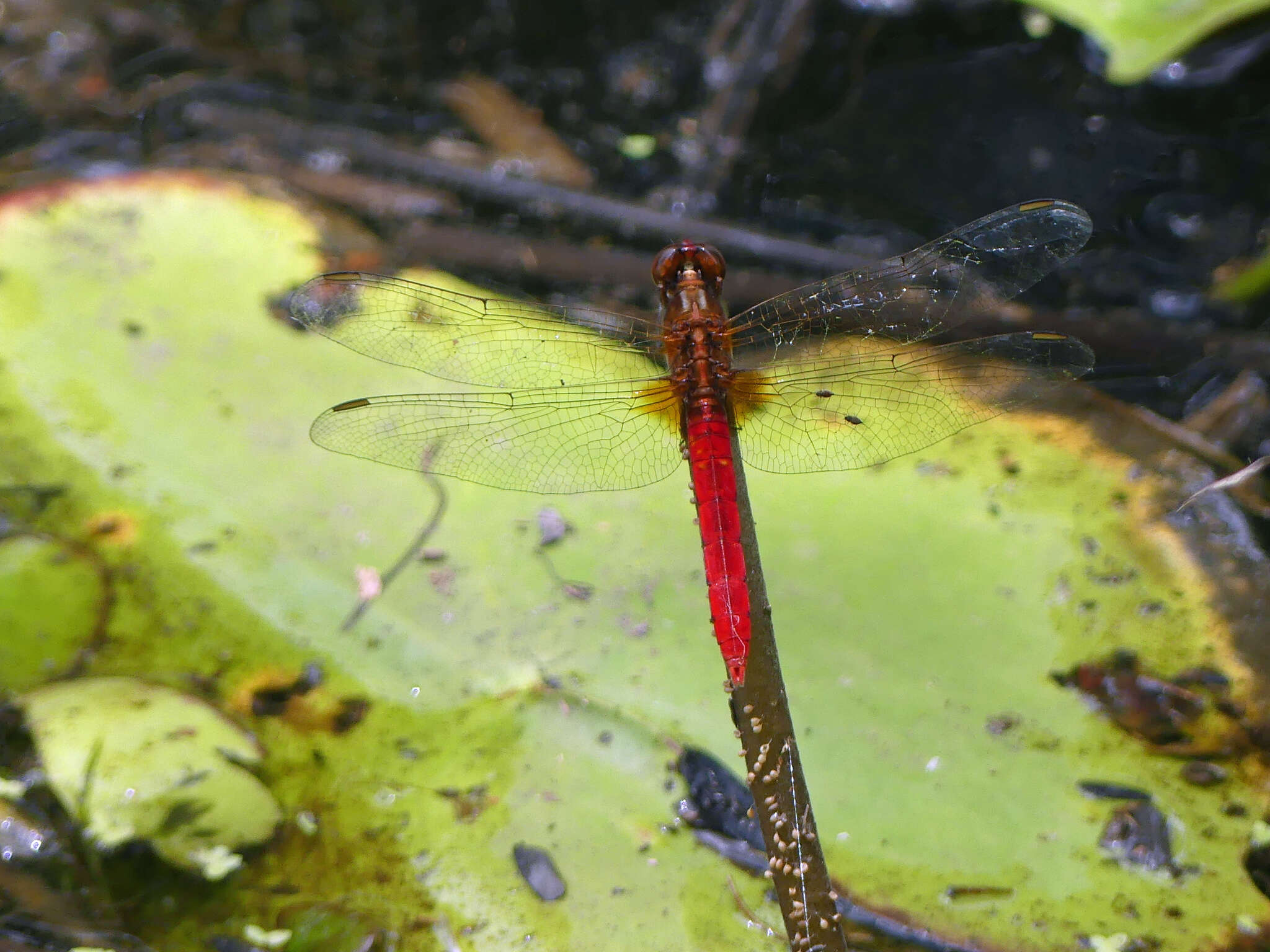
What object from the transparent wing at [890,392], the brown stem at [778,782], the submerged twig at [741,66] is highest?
the submerged twig at [741,66]

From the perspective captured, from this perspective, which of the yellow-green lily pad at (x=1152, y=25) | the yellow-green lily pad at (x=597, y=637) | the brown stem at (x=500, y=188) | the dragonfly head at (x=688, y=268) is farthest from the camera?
the brown stem at (x=500, y=188)

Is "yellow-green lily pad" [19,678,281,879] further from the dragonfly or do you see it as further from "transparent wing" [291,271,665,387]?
"transparent wing" [291,271,665,387]

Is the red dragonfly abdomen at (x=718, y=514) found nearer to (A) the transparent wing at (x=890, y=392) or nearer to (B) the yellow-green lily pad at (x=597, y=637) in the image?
(A) the transparent wing at (x=890, y=392)

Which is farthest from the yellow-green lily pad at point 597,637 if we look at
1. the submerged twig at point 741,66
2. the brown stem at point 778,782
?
the submerged twig at point 741,66

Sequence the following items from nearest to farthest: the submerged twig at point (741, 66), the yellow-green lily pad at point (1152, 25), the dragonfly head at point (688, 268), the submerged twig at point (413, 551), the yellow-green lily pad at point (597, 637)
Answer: the yellow-green lily pad at point (597, 637)
the dragonfly head at point (688, 268)
the submerged twig at point (413, 551)
the yellow-green lily pad at point (1152, 25)
the submerged twig at point (741, 66)

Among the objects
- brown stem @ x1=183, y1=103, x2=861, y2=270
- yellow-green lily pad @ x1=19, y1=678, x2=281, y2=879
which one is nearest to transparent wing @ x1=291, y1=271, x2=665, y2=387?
yellow-green lily pad @ x1=19, y1=678, x2=281, y2=879

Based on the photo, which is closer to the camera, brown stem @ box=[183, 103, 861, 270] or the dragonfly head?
the dragonfly head

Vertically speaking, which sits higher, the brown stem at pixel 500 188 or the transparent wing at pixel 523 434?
the brown stem at pixel 500 188

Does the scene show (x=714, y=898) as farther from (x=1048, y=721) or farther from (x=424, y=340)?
(x=424, y=340)

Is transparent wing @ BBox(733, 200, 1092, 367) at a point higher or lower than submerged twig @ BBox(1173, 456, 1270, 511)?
higher
